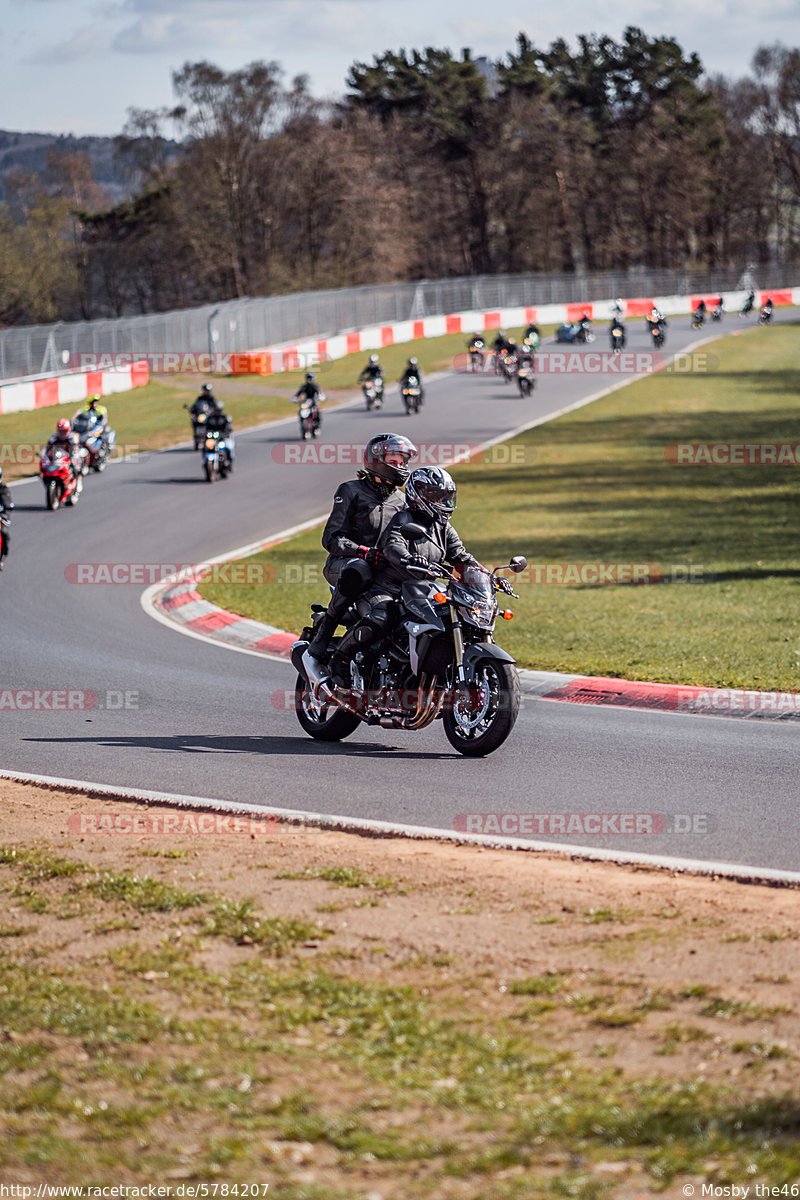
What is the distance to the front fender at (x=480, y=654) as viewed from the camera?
9.07 m

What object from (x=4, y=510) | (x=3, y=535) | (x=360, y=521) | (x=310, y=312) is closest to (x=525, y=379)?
(x=310, y=312)

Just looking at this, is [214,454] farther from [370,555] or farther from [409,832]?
[409,832]

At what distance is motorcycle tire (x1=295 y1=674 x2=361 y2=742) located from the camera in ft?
33.7

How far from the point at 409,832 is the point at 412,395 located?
33060mm

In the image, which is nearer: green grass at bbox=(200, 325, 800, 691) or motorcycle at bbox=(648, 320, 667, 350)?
green grass at bbox=(200, 325, 800, 691)

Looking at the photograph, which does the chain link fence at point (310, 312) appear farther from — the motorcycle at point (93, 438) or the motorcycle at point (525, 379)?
the motorcycle at point (525, 379)

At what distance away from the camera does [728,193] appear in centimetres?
10538

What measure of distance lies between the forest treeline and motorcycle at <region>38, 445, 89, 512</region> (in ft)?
175

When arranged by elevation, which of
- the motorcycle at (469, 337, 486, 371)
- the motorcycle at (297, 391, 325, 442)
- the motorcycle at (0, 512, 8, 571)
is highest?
the motorcycle at (469, 337, 486, 371)

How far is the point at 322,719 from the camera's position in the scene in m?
10.3

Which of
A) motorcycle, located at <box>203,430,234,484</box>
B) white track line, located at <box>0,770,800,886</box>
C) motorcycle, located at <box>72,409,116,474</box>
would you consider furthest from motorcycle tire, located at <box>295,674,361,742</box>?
motorcycle, located at <box>72,409,116,474</box>

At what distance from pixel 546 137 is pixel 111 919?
3860 inches

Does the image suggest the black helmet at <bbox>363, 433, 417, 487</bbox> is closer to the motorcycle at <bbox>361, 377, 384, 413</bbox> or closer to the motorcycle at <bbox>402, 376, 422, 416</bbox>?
the motorcycle at <bbox>402, 376, 422, 416</bbox>

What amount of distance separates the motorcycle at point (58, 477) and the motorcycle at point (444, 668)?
54.5ft
